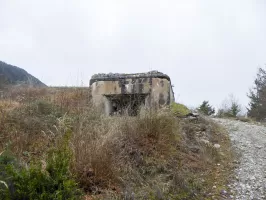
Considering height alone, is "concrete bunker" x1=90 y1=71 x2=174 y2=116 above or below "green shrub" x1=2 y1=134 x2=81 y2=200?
above

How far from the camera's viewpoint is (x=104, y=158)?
3.08 metres

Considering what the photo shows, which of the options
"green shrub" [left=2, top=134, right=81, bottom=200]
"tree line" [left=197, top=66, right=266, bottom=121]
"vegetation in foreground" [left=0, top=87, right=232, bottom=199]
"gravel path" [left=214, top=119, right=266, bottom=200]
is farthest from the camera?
"tree line" [left=197, top=66, right=266, bottom=121]

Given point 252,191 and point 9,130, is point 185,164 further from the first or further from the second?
Answer: point 9,130

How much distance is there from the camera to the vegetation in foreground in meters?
2.23

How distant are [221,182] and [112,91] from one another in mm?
3798

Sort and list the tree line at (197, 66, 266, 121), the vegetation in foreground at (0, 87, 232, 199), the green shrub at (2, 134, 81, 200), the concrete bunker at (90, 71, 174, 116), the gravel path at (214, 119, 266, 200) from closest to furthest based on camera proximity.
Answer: the green shrub at (2, 134, 81, 200) → the vegetation in foreground at (0, 87, 232, 199) → the gravel path at (214, 119, 266, 200) → the concrete bunker at (90, 71, 174, 116) → the tree line at (197, 66, 266, 121)

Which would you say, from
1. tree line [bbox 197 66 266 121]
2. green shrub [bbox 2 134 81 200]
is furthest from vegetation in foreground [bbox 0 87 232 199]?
tree line [bbox 197 66 266 121]

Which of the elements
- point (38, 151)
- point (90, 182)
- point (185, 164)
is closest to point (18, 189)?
point (90, 182)

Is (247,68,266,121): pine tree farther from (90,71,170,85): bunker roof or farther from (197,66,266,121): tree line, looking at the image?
(90,71,170,85): bunker roof

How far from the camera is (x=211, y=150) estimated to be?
15.4 ft

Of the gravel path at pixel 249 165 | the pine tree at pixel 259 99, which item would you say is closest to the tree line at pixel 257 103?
the pine tree at pixel 259 99

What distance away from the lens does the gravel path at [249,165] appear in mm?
3308

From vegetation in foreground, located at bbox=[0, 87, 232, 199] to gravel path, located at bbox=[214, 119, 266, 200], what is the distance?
198mm

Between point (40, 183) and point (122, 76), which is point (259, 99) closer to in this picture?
point (122, 76)
